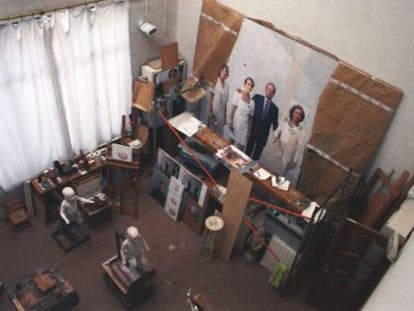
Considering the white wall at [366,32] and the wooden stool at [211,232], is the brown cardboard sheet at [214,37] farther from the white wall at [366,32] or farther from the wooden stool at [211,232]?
the wooden stool at [211,232]

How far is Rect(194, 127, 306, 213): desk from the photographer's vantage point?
4.23 meters

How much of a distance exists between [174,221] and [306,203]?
5.66 ft

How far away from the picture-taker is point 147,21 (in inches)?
191

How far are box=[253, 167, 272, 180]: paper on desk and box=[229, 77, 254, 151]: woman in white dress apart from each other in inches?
23.7

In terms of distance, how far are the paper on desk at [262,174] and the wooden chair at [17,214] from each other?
2.81 meters

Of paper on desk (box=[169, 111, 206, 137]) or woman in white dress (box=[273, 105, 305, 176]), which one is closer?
woman in white dress (box=[273, 105, 305, 176])

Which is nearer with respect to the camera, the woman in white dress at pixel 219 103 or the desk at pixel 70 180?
the desk at pixel 70 180

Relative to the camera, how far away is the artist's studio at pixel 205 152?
12.0 feet

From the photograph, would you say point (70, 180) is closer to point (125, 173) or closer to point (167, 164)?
point (125, 173)

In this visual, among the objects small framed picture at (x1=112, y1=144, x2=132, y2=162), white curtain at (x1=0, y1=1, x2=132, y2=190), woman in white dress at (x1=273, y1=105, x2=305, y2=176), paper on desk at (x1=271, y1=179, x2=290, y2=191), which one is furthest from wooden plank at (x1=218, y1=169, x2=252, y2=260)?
white curtain at (x1=0, y1=1, x2=132, y2=190)

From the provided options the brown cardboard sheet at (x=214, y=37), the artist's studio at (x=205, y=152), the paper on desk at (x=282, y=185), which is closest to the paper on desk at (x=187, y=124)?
the artist's studio at (x=205, y=152)

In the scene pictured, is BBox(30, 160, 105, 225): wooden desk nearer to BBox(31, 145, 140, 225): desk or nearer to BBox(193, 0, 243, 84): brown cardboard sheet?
BBox(31, 145, 140, 225): desk

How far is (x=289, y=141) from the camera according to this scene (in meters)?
4.49

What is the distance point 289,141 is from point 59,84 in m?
2.69
